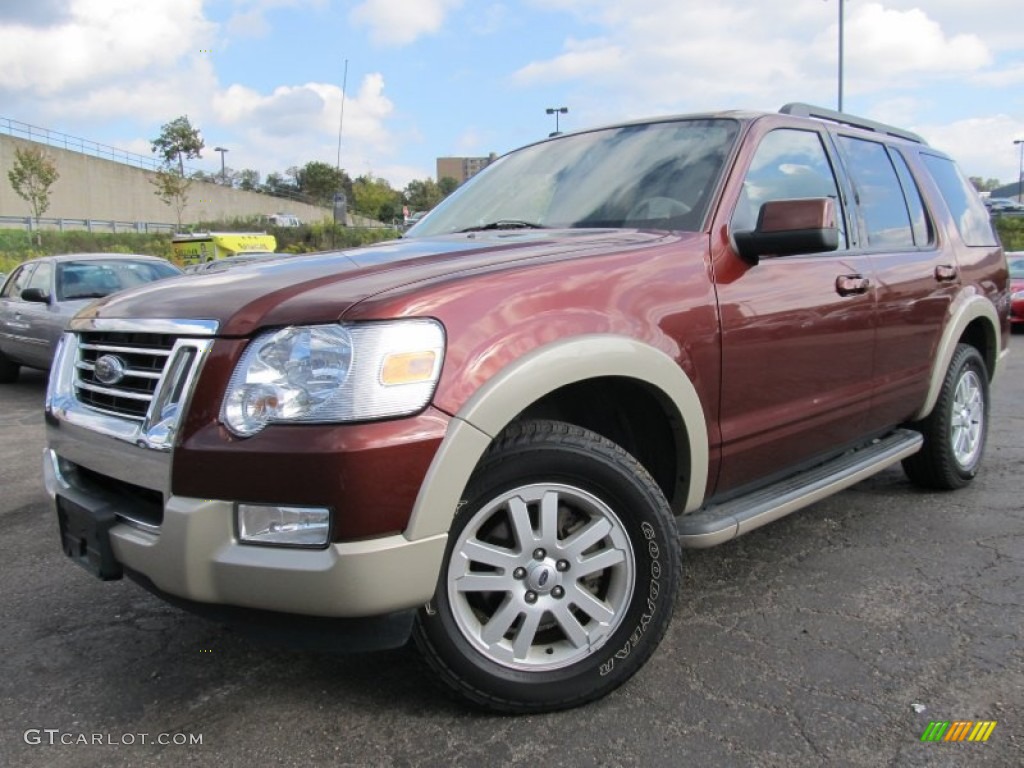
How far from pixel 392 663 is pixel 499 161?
99.6 inches

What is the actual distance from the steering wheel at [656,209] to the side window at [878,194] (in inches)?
46.5

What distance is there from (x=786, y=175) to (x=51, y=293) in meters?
7.81

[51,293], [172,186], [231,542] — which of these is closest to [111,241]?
[172,186]

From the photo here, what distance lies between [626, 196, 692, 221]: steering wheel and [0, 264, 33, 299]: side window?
854 cm

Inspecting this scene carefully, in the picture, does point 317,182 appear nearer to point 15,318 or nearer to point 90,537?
point 15,318

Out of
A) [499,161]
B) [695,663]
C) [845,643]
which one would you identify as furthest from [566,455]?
[499,161]

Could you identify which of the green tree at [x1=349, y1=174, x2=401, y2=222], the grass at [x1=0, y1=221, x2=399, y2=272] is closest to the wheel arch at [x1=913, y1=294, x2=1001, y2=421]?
the grass at [x1=0, y1=221, x2=399, y2=272]

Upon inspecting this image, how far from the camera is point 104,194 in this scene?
5269 centimetres

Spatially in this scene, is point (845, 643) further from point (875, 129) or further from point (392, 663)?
point (875, 129)

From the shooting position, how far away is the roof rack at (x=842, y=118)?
364cm

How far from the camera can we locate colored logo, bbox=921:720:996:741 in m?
2.22

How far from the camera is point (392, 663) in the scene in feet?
8.79

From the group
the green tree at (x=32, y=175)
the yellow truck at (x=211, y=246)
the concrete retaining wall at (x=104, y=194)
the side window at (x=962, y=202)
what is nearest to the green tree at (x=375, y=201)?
the concrete retaining wall at (x=104, y=194)

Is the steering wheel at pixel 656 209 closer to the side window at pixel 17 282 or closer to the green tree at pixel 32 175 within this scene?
the side window at pixel 17 282
